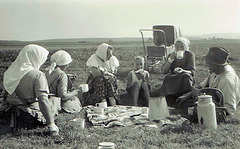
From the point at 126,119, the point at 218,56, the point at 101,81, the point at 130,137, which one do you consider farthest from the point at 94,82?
the point at 218,56

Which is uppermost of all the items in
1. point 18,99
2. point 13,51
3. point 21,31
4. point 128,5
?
point 128,5

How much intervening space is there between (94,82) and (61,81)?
90 centimetres

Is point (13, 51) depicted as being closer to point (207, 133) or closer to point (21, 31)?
point (21, 31)

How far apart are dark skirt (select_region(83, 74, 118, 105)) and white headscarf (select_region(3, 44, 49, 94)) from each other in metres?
1.55

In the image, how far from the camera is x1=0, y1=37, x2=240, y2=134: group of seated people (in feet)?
10.8

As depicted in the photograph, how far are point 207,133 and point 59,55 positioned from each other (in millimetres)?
2441

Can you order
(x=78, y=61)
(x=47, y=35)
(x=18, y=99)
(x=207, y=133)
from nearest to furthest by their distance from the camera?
(x=207, y=133) < (x=18, y=99) < (x=47, y=35) < (x=78, y=61)

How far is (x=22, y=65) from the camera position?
331 centimetres

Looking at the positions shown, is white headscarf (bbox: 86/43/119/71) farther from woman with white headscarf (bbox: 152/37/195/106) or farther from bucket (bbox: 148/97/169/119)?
bucket (bbox: 148/97/169/119)

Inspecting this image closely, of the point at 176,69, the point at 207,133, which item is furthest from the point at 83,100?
the point at 207,133

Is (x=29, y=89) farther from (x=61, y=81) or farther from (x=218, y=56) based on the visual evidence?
(x=218, y=56)

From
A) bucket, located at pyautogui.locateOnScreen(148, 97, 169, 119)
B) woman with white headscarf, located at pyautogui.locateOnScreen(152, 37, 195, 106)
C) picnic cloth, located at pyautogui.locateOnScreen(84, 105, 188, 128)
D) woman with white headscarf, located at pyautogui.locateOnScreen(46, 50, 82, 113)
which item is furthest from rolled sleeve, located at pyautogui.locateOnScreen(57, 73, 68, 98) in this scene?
woman with white headscarf, located at pyautogui.locateOnScreen(152, 37, 195, 106)

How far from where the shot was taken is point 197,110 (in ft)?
11.0

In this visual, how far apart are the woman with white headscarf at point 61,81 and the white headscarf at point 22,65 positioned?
685mm
